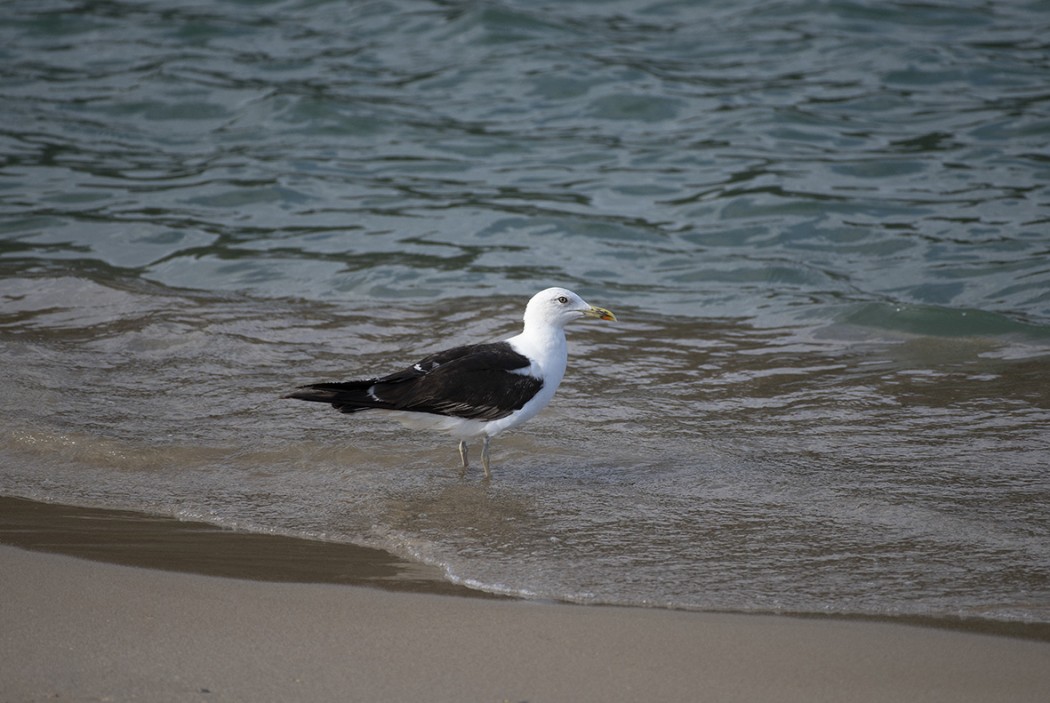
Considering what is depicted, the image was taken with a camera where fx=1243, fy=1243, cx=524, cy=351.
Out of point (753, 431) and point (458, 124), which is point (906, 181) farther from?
point (753, 431)

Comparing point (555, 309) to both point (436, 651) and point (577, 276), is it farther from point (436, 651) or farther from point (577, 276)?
point (577, 276)

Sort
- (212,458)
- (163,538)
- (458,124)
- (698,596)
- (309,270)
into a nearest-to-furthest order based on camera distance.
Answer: (698,596)
(163,538)
(212,458)
(309,270)
(458,124)

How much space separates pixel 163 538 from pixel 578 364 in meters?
3.54

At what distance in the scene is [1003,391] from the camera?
716 cm

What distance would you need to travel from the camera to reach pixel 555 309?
6.46 meters

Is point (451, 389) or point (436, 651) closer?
point (436, 651)

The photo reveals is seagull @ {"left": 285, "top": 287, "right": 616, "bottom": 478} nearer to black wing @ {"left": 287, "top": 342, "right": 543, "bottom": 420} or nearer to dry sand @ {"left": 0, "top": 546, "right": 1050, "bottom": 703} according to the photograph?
black wing @ {"left": 287, "top": 342, "right": 543, "bottom": 420}

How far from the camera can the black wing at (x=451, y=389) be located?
5852 millimetres

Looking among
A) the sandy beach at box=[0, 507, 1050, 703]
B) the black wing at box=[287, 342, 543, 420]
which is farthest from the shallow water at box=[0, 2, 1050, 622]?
the black wing at box=[287, 342, 543, 420]

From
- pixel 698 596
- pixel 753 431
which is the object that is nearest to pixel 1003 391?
pixel 753 431

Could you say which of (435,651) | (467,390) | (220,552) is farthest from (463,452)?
(435,651)

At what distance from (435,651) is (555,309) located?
8.93 feet

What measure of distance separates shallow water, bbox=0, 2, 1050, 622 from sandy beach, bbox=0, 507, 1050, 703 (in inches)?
10.6

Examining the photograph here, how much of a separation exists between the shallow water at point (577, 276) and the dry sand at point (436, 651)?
28cm
